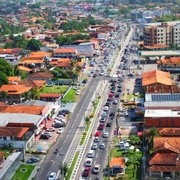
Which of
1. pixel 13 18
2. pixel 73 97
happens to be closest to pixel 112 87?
pixel 73 97

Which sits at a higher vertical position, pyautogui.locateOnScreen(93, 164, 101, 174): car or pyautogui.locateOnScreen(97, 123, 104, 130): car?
pyautogui.locateOnScreen(93, 164, 101, 174): car

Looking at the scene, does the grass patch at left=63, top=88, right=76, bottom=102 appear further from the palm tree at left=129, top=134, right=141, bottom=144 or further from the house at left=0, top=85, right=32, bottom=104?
the palm tree at left=129, top=134, right=141, bottom=144

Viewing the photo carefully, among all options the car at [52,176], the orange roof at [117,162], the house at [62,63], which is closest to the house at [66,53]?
the house at [62,63]

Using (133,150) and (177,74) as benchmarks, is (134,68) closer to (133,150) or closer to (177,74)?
(177,74)

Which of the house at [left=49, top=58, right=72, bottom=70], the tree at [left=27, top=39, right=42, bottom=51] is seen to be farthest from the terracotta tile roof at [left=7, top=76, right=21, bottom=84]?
the tree at [left=27, top=39, right=42, bottom=51]

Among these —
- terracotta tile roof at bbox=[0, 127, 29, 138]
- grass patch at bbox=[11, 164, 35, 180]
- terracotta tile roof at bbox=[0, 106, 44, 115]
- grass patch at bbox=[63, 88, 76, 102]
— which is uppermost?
terracotta tile roof at bbox=[0, 127, 29, 138]

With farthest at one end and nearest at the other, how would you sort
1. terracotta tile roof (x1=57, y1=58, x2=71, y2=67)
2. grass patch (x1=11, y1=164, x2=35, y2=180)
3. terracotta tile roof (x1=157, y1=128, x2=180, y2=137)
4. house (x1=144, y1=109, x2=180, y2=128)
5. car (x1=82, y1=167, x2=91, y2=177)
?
1. terracotta tile roof (x1=57, y1=58, x2=71, y2=67)
2. house (x1=144, y1=109, x2=180, y2=128)
3. terracotta tile roof (x1=157, y1=128, x2=180, y2=137)
4. grass patch (x1=11, y1=164, x2=35, y2=180)
5. car (x1=82, y1=167, x2=91, y2=177)
